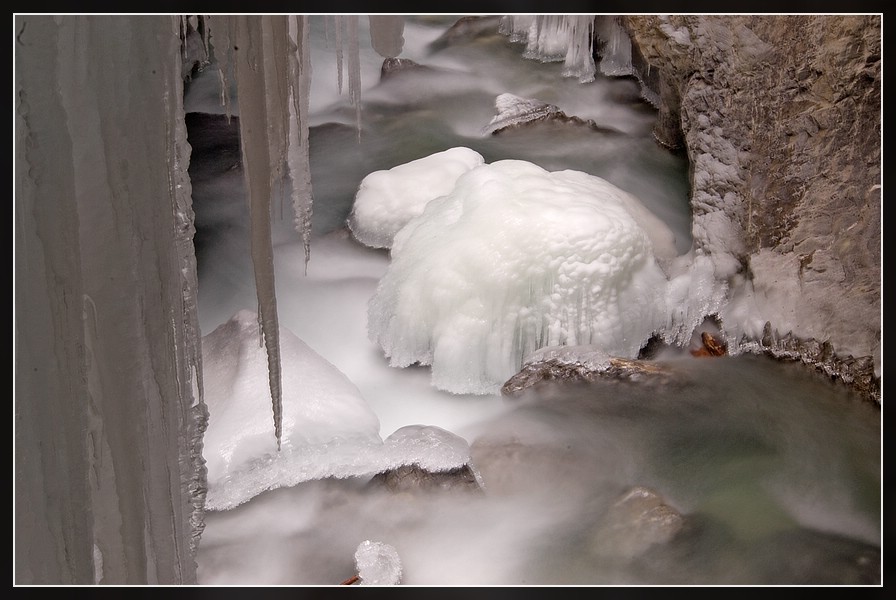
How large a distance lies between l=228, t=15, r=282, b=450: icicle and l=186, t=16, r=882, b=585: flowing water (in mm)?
141

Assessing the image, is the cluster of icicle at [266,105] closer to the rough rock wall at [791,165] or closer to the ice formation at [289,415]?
the ice formation at [289,415]

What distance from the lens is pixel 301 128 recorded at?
128 centimetres

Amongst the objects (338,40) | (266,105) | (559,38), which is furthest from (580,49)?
(266,105)

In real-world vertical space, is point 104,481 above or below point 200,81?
below

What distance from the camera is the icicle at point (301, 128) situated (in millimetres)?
1115

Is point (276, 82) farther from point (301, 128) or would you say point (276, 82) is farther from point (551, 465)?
point (551, 465)

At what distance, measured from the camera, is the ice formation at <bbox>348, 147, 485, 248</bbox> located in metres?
1.49

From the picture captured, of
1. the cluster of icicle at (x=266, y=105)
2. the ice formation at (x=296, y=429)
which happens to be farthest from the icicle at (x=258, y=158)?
the ice formation at (x=296, y=429)

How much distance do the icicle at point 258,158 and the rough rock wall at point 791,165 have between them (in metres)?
0.79

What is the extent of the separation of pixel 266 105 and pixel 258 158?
0.08m

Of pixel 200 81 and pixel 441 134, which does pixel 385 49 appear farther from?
pixel 200 81
